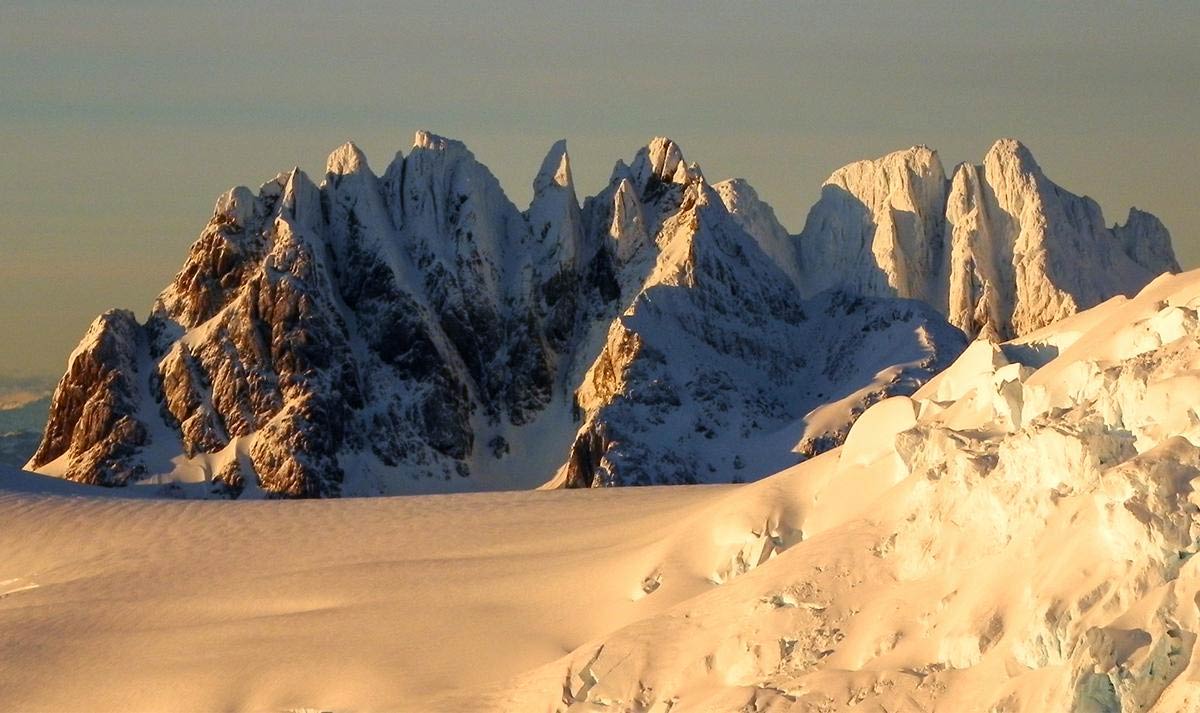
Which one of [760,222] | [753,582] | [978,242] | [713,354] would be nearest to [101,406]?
[713,354]

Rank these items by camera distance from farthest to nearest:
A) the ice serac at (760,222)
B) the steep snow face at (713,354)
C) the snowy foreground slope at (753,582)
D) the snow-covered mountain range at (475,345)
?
the ice serac at (760,222) < the snow-covered mountain range at (475,345) < the steep snow face at (713,354) < the snowy foreground slope at (753,582)

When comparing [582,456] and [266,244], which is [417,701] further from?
[266,244]

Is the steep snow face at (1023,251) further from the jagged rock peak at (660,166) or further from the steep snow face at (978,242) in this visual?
the jagged rock peak at (660,166)

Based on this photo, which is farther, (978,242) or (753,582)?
(978,242)

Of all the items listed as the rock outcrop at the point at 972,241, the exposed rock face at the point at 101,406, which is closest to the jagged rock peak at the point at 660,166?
the rock outcrop at the point at 972,241

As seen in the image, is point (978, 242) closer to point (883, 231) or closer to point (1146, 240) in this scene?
point (883, 231)

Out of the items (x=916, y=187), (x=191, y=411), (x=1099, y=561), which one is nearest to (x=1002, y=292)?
(x=916, y=187)
